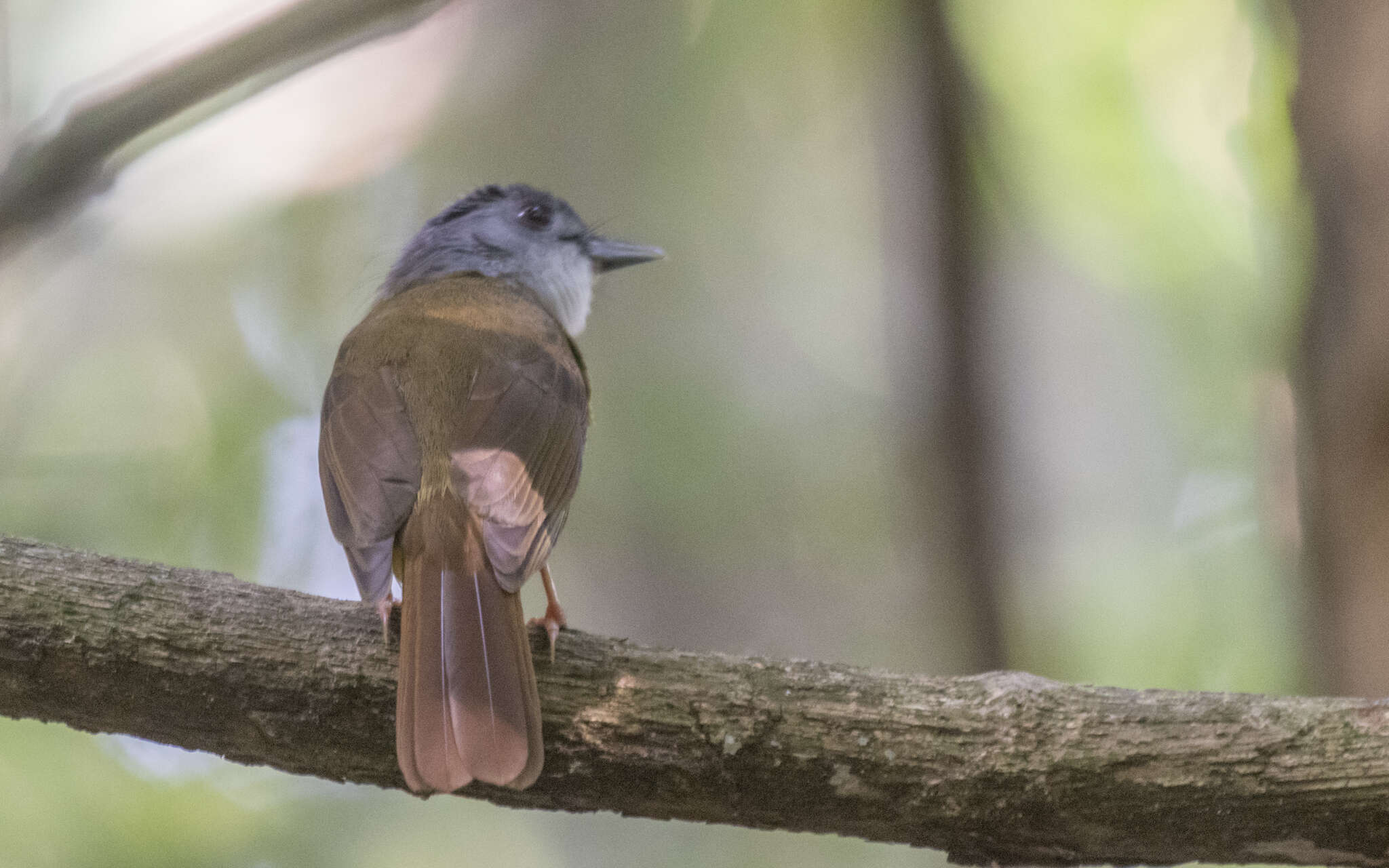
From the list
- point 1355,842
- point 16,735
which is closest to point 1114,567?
point 1355,842

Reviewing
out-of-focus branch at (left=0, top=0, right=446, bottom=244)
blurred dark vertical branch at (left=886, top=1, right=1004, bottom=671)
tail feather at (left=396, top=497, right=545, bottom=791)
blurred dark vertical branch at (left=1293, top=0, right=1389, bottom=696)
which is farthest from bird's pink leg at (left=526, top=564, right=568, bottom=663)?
blurred dark vertical branch at (left=1293, top=0, right=1389, bottom=696)

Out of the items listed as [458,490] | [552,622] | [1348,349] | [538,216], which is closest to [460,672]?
[552,622]

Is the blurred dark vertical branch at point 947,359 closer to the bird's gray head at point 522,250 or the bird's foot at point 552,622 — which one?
the bird's gray head at point 522,250

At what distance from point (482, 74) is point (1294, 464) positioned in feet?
15.4

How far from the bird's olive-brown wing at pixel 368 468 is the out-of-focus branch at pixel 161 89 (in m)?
0.79

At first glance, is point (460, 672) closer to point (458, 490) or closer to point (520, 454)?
point (458, 490)

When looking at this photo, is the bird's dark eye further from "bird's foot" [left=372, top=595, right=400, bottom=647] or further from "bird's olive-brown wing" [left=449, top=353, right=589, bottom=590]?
"bird's foot" [left=372, top=595, right=400, bottom=647]

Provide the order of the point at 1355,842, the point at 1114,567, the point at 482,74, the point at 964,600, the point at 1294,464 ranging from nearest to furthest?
the point at 1355,842 < the point at 1294,464 < the point at 964,600 < the point at 1114,567 < the point at 482,74

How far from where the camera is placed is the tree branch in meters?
2.52

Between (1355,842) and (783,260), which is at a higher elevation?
(783,260)

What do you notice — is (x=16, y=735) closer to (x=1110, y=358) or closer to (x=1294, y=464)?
(x=1294, y=464)

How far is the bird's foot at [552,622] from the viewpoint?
2.80m

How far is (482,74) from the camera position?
7.10m

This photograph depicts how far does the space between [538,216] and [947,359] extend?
1733mm
